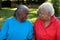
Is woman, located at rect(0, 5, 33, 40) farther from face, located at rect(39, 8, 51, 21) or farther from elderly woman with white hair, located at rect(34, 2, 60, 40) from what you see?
face, located at rect(39, 8, 51, 21)

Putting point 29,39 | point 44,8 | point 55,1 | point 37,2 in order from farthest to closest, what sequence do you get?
point 37,2, point 55,1, point 29,39, point 44,8

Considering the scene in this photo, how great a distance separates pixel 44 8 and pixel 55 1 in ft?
31.6

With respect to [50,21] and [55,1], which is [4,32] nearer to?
[50,21]

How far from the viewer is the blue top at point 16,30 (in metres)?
3.96

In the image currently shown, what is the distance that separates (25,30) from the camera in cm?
398

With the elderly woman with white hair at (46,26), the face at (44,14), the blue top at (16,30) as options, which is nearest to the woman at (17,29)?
the blue top at (16,30)

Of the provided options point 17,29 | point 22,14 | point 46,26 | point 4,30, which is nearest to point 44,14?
point 46,26

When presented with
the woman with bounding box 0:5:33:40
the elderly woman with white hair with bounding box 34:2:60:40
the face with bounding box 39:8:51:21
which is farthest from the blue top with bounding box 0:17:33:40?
the face with bounding box 39:8:51:21

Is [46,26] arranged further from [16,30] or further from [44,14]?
[16,30]

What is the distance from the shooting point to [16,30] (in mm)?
3963

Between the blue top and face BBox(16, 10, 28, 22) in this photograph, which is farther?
the blue top

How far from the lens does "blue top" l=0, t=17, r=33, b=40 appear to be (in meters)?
3.96

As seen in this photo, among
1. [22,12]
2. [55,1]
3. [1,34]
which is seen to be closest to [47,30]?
[22,12]

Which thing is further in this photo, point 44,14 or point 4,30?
point 4,30
